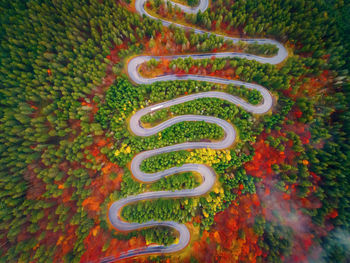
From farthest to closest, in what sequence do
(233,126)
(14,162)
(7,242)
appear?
(233,126) → (14,162) → (7,242)

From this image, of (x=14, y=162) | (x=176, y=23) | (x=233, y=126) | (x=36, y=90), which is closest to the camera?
(x=14, y=162)

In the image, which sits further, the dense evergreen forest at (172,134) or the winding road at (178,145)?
the winding road at (178,145)

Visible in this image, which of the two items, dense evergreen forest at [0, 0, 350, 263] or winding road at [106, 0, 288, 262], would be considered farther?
winding road at [106, 0, 288, 262]

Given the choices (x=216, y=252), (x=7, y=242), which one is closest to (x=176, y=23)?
(x=216, y=252)

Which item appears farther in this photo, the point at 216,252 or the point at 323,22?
the point at 323,22

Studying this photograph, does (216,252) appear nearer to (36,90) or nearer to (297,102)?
(297,102)

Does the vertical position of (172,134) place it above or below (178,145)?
above

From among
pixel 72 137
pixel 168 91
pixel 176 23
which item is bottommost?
pixel 72 137

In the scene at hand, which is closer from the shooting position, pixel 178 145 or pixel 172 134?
pixel 172 134
